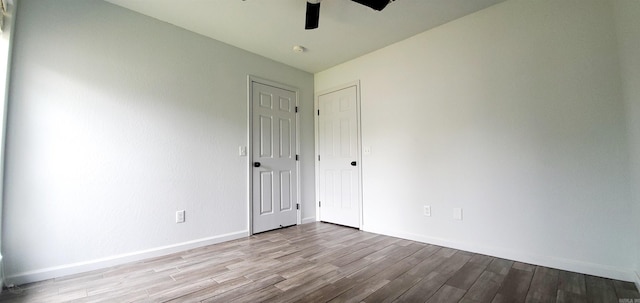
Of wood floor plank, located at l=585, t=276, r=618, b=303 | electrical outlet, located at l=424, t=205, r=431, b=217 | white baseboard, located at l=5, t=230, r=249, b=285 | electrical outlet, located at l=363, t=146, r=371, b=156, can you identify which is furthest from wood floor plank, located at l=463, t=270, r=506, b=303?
white baseboard, located at l=5, t=230, r=249, b=285

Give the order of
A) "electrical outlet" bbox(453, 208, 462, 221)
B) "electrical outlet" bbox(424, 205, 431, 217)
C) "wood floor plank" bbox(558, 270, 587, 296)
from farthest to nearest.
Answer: "electrical outlet" bbox(424, 205, 431, 217) < "electrical outlet" bbox(453, 208, 462, 221) < "wood floor plank" bbox(558, 270, 587, 296)

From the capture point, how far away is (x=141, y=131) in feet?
8.27

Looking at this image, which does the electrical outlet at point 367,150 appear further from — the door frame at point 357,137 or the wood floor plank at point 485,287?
the wood floor plank at point 485,287

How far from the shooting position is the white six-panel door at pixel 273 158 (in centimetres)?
341

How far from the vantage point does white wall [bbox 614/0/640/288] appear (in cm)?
166

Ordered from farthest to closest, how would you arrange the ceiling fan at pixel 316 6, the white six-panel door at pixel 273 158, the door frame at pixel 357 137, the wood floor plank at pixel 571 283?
the door frame at pixel 357 137
the white six-panel door at pixel 273 158
the ceiling fan at pixel 316 6
the wood floor plank at pixel 571 283

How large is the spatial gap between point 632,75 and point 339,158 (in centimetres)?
283

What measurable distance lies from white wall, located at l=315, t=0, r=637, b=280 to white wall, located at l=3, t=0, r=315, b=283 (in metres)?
2.04

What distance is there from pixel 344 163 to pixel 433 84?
5.14ft

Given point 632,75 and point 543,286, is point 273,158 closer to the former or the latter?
point 543,286

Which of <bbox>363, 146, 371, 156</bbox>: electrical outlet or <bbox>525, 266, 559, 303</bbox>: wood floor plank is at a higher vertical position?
<bbox>363, 146, 371, 156</bbox>: electrical outlet

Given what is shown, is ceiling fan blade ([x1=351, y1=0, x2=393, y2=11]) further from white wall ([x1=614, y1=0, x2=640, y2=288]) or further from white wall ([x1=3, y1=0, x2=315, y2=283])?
white wall ([x1=3, y1=0, x2=315, y2=283])

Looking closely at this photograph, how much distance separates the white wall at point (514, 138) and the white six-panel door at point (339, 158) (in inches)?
16.7

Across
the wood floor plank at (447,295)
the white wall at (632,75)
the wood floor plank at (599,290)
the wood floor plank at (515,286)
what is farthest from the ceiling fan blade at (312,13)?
the wood floor plank at (599,290)
